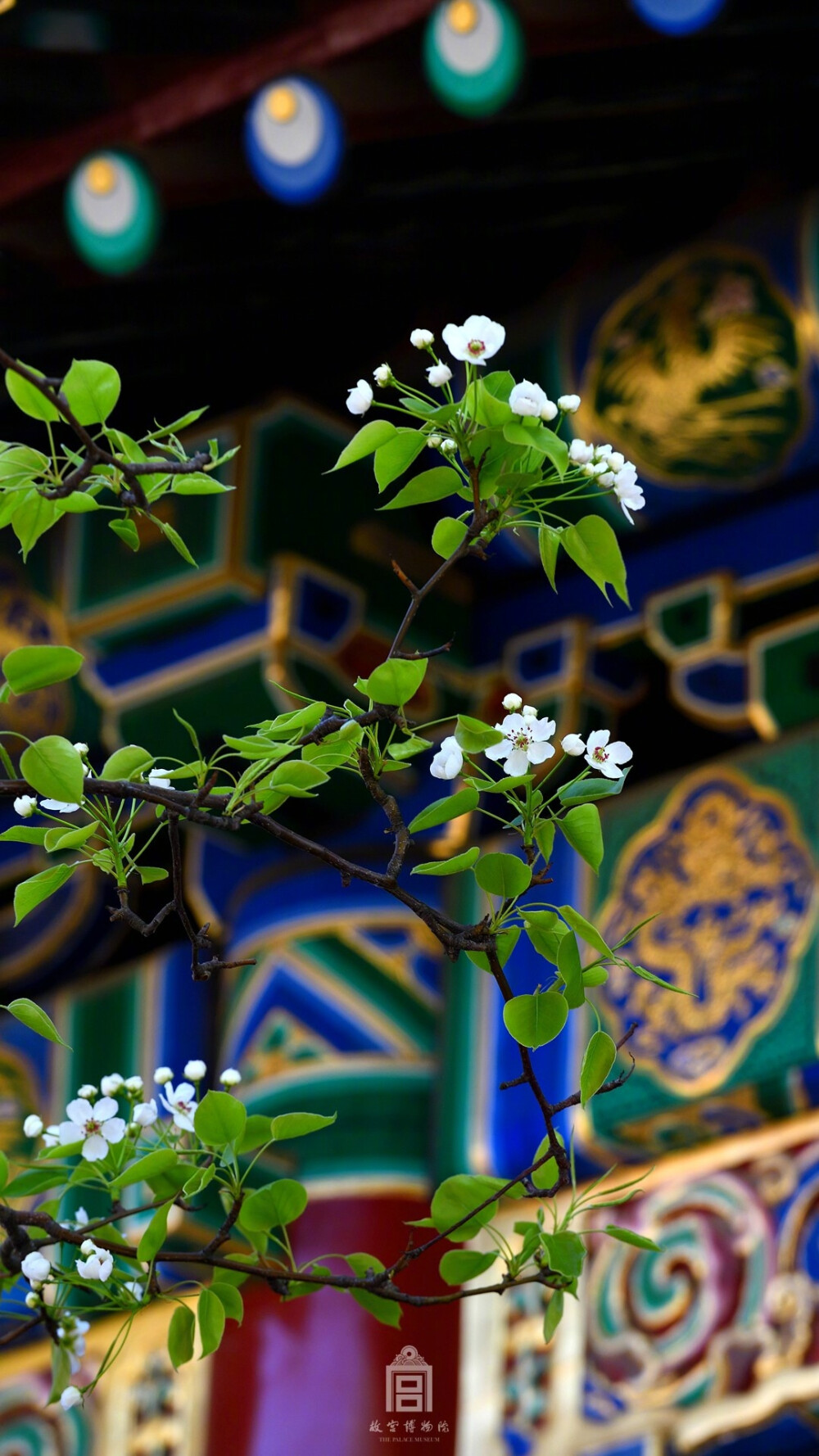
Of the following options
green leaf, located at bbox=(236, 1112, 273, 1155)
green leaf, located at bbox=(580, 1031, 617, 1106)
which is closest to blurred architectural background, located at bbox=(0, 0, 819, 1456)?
green leaf, located at bbox=(236, 1112, 273, 1155)

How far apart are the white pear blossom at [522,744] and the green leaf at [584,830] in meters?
0.05

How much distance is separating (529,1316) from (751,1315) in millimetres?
357

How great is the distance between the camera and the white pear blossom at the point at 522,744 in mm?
1688

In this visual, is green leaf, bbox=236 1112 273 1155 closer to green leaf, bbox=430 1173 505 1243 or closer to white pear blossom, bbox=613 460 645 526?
green leaf, bbox=430 1173 505 1243

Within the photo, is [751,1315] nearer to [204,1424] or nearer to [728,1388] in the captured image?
[728,1388]

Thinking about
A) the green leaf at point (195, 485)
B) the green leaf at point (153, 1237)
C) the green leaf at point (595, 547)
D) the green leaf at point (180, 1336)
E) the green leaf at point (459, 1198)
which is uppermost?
the green leaf at point (195, 485)

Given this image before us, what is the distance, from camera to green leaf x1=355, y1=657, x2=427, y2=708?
5.46ft

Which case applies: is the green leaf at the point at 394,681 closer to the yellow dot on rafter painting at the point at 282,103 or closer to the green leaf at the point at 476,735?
the green leaf at the point at 476,735

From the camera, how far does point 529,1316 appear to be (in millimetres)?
3299

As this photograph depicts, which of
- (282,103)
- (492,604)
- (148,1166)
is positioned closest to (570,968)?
(148,1166)

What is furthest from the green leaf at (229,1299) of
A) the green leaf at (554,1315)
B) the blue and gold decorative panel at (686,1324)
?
the blue and gold decorative panel at (686,1324)

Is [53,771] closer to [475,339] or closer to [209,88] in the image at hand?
[475,339]

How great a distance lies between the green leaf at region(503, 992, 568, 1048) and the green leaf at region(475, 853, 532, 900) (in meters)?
0.07

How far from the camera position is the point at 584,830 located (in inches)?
67.4
